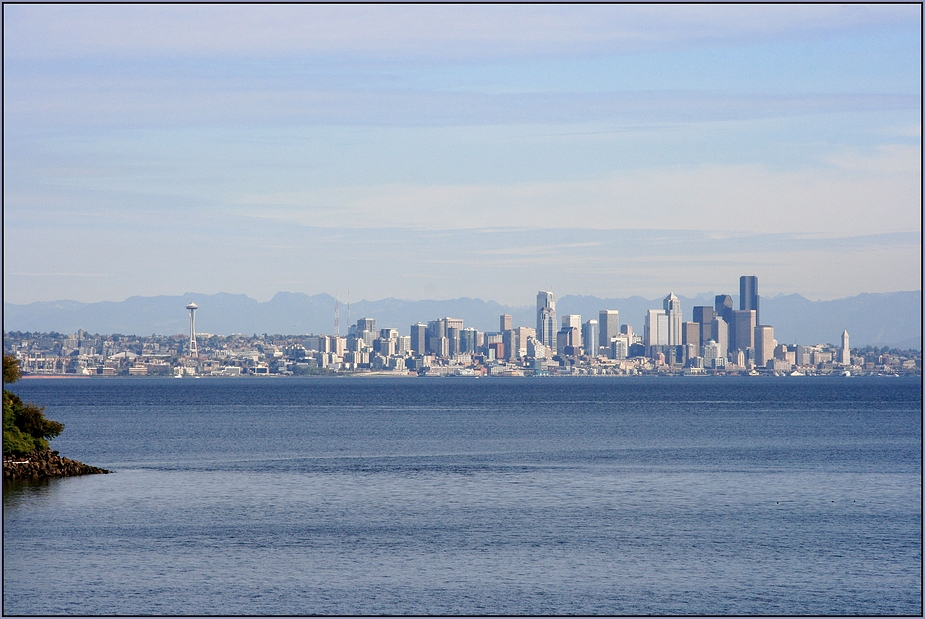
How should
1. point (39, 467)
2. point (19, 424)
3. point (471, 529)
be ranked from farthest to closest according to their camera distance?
point (39, 467) → point (19, 424) → point (471, 529)

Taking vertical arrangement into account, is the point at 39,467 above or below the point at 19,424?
below

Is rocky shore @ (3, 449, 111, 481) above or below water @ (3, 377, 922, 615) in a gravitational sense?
above

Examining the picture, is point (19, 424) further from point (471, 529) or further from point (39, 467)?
point (471, 529)

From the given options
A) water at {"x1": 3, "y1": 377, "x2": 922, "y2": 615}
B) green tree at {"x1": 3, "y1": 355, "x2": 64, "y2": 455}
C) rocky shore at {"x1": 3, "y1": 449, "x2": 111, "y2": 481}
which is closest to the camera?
water at {"x1": 3, "y1": 377, "x2": 922, "y2": 615}

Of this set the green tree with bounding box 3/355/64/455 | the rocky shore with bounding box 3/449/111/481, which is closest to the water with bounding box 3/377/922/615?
the rocky shore with bounding box 3/449/111/481

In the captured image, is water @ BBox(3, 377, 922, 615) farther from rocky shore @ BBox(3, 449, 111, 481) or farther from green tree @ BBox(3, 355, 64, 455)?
green tree @ BBox(3, 355, 64, 455)

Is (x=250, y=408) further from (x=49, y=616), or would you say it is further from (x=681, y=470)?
Answer: (x=49, y=616)

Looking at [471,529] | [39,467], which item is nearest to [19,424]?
[39,467]
